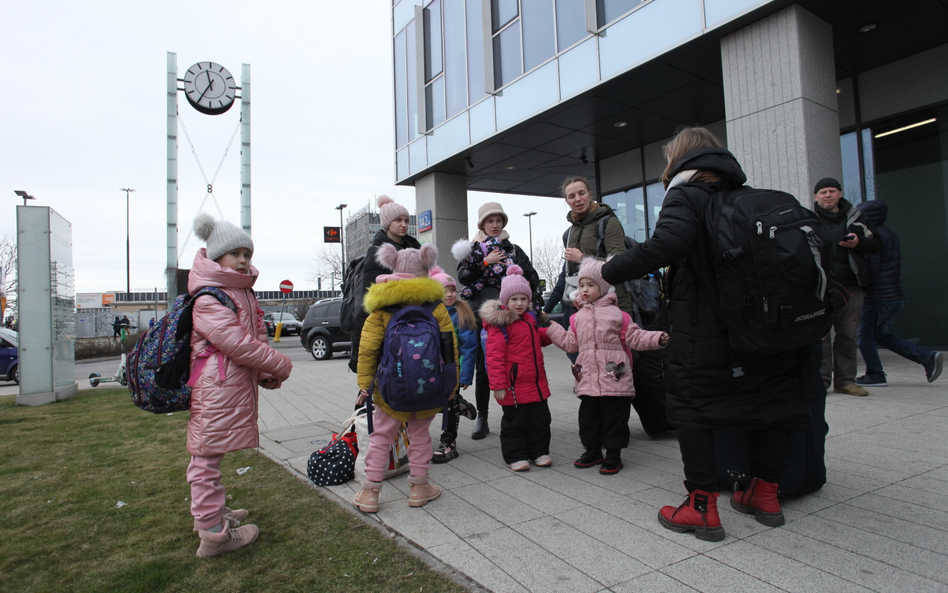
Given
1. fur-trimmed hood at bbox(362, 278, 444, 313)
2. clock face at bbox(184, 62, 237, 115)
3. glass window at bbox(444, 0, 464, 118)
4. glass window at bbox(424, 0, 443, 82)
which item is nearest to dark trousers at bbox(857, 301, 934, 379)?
fur-trimmed hood at bbox(362, 278, 444, 313)

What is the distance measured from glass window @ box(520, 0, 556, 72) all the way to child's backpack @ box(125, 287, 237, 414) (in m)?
9.44

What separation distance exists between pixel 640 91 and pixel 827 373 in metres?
5.81

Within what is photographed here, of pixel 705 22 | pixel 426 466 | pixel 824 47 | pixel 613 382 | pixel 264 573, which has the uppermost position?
pixel 705 22

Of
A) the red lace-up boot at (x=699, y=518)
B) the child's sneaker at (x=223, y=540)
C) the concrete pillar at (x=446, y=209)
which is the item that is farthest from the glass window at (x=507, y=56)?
the child's sneaker at (x=223, y=540)

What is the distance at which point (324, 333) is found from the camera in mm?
15445

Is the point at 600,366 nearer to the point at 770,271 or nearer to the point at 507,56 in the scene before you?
the point at 770,271

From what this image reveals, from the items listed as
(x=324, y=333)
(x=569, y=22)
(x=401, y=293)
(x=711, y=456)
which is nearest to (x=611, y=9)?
(x=569, y=22)

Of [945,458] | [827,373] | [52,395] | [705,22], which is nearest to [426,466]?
[945,458]

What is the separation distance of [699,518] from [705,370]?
0.71 metres

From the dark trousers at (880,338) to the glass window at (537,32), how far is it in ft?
23.2

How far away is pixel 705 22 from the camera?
25.2 ft

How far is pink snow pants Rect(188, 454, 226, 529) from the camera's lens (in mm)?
2697

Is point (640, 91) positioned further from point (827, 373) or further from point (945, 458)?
point (945, 458)

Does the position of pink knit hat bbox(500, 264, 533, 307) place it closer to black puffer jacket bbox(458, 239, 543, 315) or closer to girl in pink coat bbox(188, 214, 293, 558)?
black puffer jacket bbox(458, 239, 543, 315)
